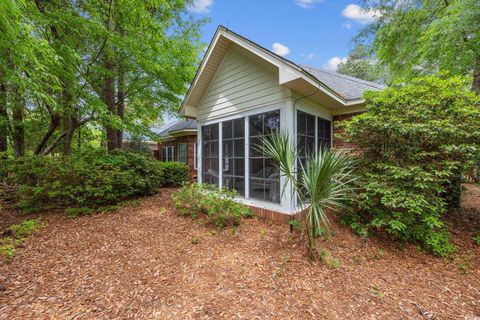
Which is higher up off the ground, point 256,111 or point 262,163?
point 256,111

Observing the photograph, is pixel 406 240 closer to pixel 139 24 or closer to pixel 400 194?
pixel 400 194

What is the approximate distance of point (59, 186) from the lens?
546 cm

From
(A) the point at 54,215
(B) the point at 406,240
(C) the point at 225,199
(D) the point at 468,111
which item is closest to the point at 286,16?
(D) the point at 468,111

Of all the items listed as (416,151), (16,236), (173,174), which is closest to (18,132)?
(173,174)

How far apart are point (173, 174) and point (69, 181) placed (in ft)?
15.1

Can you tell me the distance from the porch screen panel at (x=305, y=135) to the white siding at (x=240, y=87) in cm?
76

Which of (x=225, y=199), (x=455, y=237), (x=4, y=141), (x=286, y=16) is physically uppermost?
(x=286, y=16)

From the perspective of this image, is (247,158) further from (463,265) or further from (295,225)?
(463,265)

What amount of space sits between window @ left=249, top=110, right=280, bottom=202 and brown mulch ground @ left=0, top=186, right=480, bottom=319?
0.95 metres

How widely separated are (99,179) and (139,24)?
17.3ft

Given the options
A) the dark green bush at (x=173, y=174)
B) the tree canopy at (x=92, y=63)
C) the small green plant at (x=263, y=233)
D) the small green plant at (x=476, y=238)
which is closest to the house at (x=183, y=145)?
the dark green bush at (x=173, y=174)

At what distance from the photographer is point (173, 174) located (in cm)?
994

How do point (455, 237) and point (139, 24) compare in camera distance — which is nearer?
point (455, 237)

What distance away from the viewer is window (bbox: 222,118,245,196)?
566 cm
